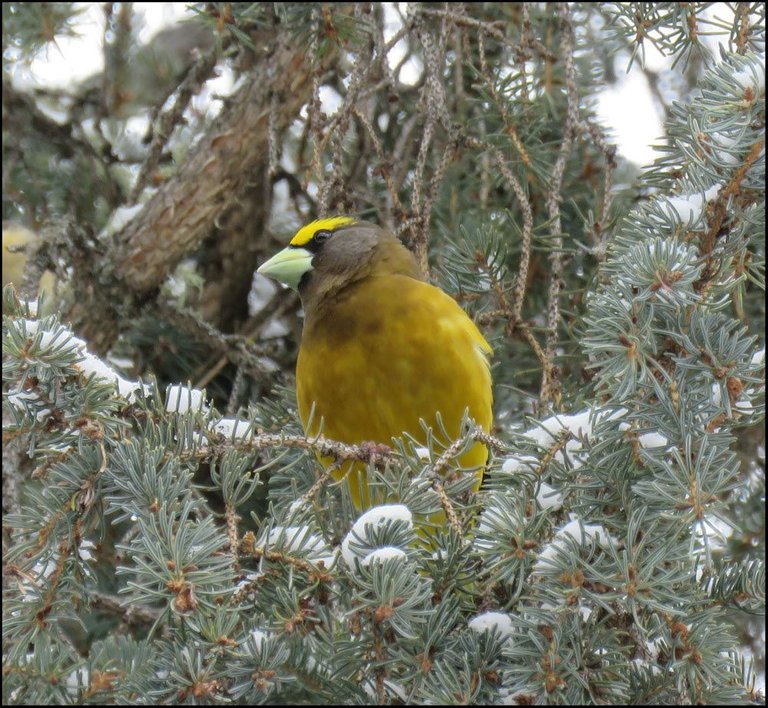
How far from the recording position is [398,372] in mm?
2777

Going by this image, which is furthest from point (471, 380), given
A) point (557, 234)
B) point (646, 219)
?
point (646, 219)

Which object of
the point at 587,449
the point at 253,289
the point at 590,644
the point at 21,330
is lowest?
the point at 253,289

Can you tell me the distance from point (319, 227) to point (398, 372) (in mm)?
664

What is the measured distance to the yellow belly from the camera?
277 cm

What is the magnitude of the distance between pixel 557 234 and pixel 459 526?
116 cm

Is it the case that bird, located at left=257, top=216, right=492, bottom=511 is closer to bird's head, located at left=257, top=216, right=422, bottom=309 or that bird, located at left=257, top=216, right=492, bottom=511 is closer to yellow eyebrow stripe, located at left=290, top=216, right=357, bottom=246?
bird's head, located at left=257, top=216, right=422, bottom=309

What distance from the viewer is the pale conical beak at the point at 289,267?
3.20 metres

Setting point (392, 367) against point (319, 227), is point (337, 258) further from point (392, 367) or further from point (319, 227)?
point (392, 367)

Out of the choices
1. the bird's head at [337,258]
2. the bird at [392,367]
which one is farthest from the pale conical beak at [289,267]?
the bird at [392,367]

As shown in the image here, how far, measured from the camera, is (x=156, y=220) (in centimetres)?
314

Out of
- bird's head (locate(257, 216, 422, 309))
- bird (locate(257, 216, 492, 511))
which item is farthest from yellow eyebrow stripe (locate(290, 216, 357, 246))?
bird (locate(257, 216, 492, 511))

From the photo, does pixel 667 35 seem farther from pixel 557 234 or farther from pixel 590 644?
pixel 590 644

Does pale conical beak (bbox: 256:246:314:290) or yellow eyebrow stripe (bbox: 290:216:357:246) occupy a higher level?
yellow eyebrow stripe (bbox: 290:216:357:246)

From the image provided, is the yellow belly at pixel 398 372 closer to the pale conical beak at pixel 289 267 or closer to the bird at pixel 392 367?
the bird at pixel 392 367
